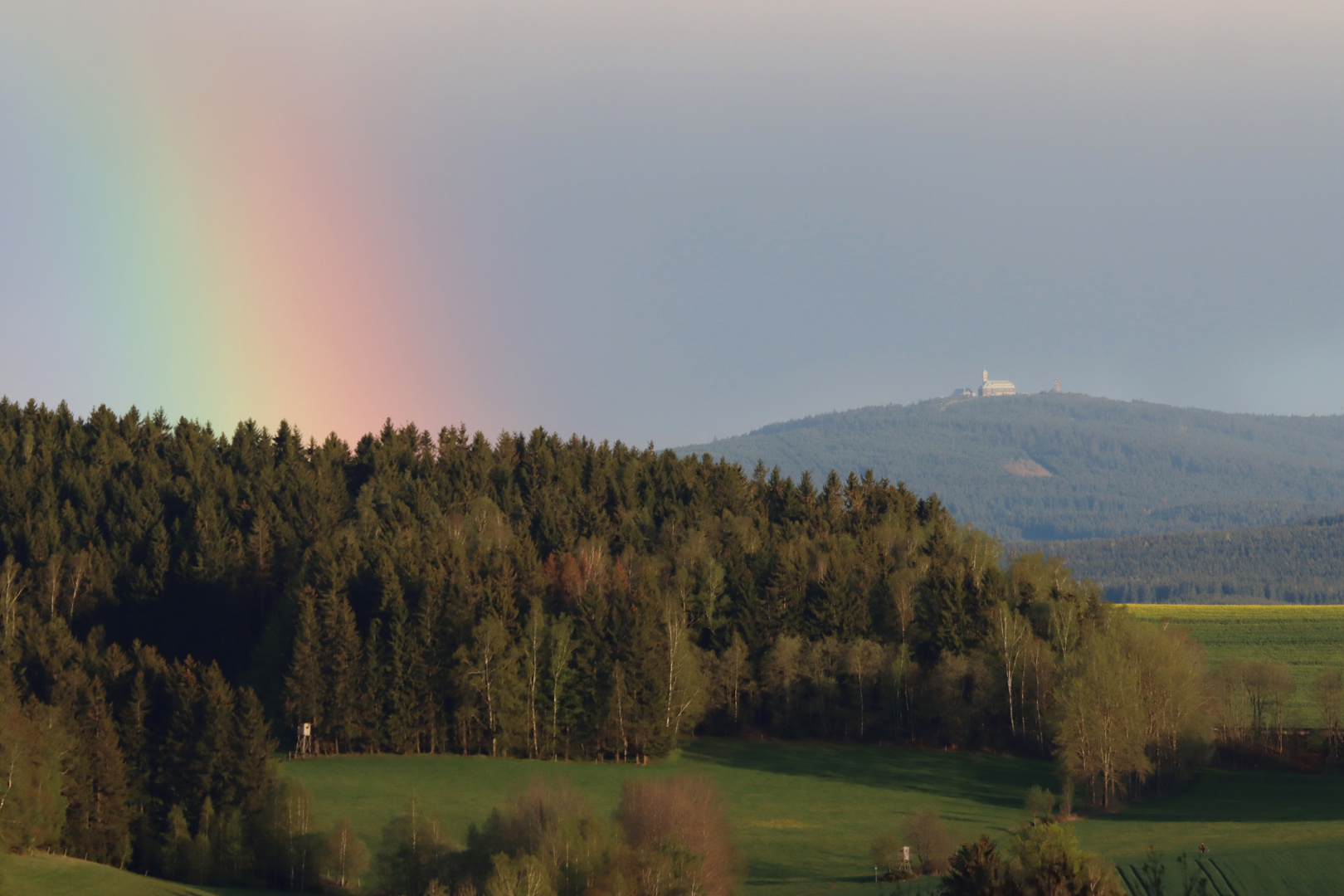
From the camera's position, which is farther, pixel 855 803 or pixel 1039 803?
pixel 855 803

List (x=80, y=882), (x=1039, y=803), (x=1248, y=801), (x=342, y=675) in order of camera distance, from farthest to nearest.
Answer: (x=342, y=675)
(x=1248, y=801)
(x=1039, y=803)
(x=80, y=882)

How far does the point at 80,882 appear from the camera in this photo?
6888 cm

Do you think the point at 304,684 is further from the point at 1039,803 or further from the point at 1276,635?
the point at 1276,635

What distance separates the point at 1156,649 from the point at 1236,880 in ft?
115

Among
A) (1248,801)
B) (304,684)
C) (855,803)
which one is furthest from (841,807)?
(304,684)

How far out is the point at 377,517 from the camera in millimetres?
137000

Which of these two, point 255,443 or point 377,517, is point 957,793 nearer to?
point 377,517

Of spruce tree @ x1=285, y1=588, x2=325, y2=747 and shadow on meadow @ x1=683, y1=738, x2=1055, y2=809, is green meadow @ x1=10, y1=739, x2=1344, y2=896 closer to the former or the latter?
shadow on meadow @ x1=683, y1=738, x2=1055, y2=809

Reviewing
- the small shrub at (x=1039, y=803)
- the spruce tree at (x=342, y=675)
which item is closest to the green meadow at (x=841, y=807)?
the small shrub at (x=1039, y=803)

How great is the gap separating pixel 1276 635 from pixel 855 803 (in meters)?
89.5

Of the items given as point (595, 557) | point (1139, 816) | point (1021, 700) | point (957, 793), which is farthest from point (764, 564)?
point (1139, 816)

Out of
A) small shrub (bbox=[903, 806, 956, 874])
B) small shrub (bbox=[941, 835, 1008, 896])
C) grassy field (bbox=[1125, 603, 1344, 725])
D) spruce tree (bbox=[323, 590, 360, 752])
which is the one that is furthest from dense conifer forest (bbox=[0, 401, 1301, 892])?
small shrub (bbox=[941, 835, 1008, 896])

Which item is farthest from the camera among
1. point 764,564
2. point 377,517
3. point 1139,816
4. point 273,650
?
point 377,517

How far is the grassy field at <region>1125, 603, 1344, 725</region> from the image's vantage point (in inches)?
5509
